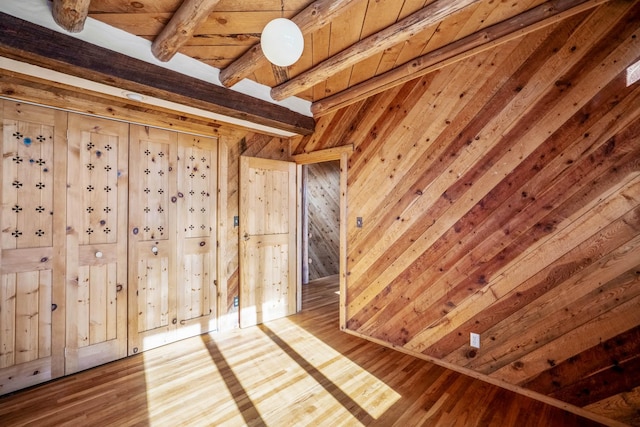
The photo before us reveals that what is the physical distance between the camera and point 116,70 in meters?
2.04

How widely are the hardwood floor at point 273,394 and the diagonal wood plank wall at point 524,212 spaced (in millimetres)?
290

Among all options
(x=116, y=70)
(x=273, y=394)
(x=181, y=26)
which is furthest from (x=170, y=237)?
(x=181, y=26)

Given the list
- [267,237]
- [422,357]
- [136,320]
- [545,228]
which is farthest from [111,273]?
[545,228]

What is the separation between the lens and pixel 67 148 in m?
2.41

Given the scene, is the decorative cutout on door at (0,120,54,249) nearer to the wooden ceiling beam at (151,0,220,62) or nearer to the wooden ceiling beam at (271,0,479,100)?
the wooden ceiling beam at (151,0,220,62)

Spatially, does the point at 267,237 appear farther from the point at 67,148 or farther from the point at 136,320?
the point at 67,148

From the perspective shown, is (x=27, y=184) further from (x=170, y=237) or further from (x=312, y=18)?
(x=312, y=18)

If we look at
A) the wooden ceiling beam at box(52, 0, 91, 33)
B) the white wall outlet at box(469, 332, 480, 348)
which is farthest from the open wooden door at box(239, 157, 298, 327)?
the white wall outlet at box(469, 332, 480, 348)

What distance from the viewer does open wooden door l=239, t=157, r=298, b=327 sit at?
346cm

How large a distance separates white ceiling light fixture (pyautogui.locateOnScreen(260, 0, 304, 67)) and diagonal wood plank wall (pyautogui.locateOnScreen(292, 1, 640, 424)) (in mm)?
1703

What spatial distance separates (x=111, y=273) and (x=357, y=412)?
8.23 ft

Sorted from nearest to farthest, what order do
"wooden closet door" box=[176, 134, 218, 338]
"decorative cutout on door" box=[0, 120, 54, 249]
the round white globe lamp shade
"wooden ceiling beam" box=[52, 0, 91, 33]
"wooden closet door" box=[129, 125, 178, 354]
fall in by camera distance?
1. the round white globe lamp shade
2. "wooden ceiling beam" box=[52, 0, 91, 33]
3. "decorative cutout on door" box=[0, 120, 54, 249]
4. "wooden closet door" box=[129, 125, 178, 354]
5. "wooden closet door" box=[176, 134, 218, 338]

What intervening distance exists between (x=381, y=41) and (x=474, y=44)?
79 centimetres

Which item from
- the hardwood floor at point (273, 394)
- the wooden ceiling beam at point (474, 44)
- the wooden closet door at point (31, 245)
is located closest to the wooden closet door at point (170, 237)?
the hardwood floor at point (273, 394)
